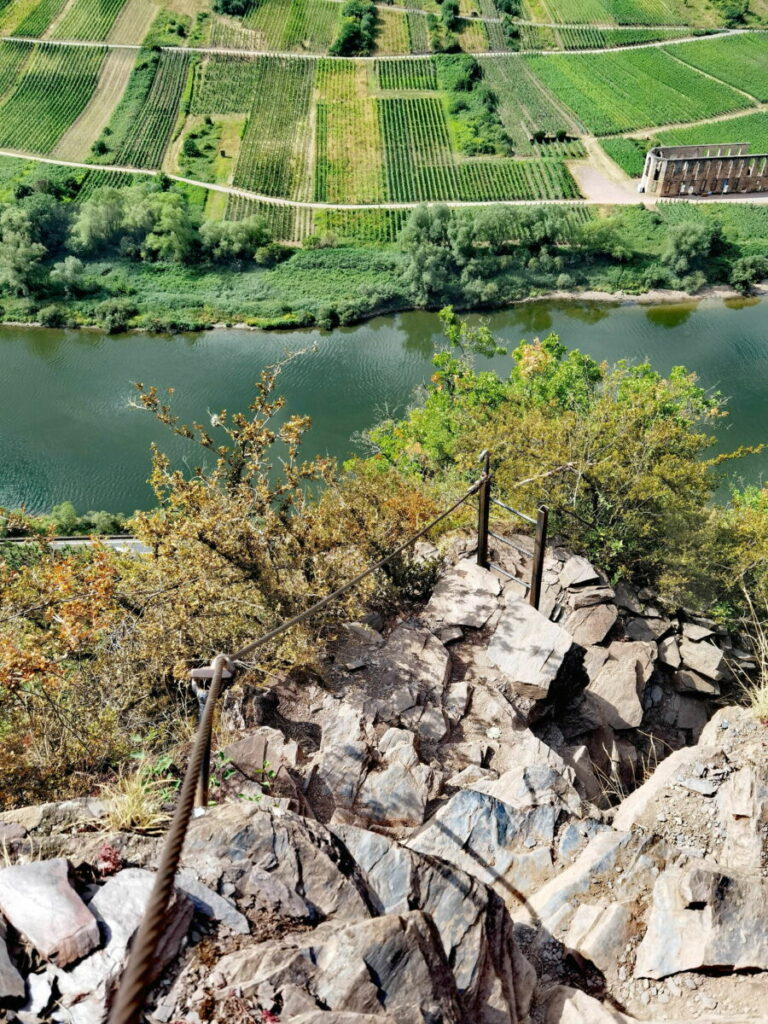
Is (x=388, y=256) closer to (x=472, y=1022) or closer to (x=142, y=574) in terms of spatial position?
(x=142, y=574)

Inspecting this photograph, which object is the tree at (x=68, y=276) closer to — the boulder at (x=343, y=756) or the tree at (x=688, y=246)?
the tree at (x=688, y=246)

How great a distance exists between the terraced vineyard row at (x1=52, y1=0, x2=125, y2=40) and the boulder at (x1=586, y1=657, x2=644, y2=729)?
261 feet

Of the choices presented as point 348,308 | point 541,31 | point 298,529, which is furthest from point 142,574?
point 541,31

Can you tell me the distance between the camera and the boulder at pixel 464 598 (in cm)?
1149

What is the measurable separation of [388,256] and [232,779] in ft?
142

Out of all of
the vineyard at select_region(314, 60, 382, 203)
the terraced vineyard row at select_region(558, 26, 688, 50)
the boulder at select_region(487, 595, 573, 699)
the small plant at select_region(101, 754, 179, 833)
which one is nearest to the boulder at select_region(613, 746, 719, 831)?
the boulder at select_region(487, 595, 573, 699)

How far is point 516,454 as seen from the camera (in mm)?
16344

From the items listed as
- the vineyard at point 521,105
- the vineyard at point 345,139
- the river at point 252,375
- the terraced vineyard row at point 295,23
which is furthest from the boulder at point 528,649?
the terraced vineyard row at point 295,23

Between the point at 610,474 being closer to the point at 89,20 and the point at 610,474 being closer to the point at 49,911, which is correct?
the point at 49,911

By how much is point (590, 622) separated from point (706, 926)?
6.68m

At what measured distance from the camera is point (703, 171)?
52.7 m

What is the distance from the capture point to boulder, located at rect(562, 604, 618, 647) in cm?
1200

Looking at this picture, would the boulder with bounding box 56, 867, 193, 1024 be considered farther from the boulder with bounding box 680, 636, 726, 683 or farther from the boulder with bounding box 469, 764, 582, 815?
the boulder with bounding box 680, 636, 726, 683

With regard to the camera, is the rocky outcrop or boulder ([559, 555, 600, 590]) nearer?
the rocky outcrop
